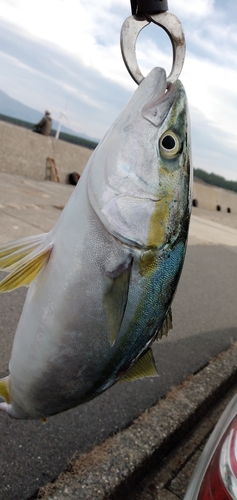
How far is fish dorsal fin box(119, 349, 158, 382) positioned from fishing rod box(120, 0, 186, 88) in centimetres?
93

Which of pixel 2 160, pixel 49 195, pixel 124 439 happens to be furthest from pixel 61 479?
pixel 2 160

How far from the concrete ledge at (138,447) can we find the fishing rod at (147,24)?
2.29m

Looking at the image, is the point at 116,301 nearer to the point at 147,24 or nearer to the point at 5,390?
the point at 5,390

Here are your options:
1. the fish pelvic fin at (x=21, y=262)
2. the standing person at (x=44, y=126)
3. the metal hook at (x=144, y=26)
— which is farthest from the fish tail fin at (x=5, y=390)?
the standing person at (x=44, y=126)

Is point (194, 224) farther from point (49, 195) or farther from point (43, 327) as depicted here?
point (43, 327)

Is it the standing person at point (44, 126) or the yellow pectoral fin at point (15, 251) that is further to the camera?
the standing person at point (44, 126)

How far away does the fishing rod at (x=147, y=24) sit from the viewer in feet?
4.49

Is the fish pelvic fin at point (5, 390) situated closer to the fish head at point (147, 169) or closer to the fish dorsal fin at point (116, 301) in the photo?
the fish dorsal fin at point (116, 301)

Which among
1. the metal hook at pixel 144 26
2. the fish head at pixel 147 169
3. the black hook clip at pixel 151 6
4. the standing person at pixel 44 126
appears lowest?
the fish head at pixel 147 169

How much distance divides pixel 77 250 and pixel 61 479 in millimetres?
1879

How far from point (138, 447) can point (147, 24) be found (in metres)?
2.64

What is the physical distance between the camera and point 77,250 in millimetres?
1362

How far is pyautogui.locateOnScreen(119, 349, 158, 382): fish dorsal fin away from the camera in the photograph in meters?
1.50

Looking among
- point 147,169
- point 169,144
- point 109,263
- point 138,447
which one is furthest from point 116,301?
point 138,447
